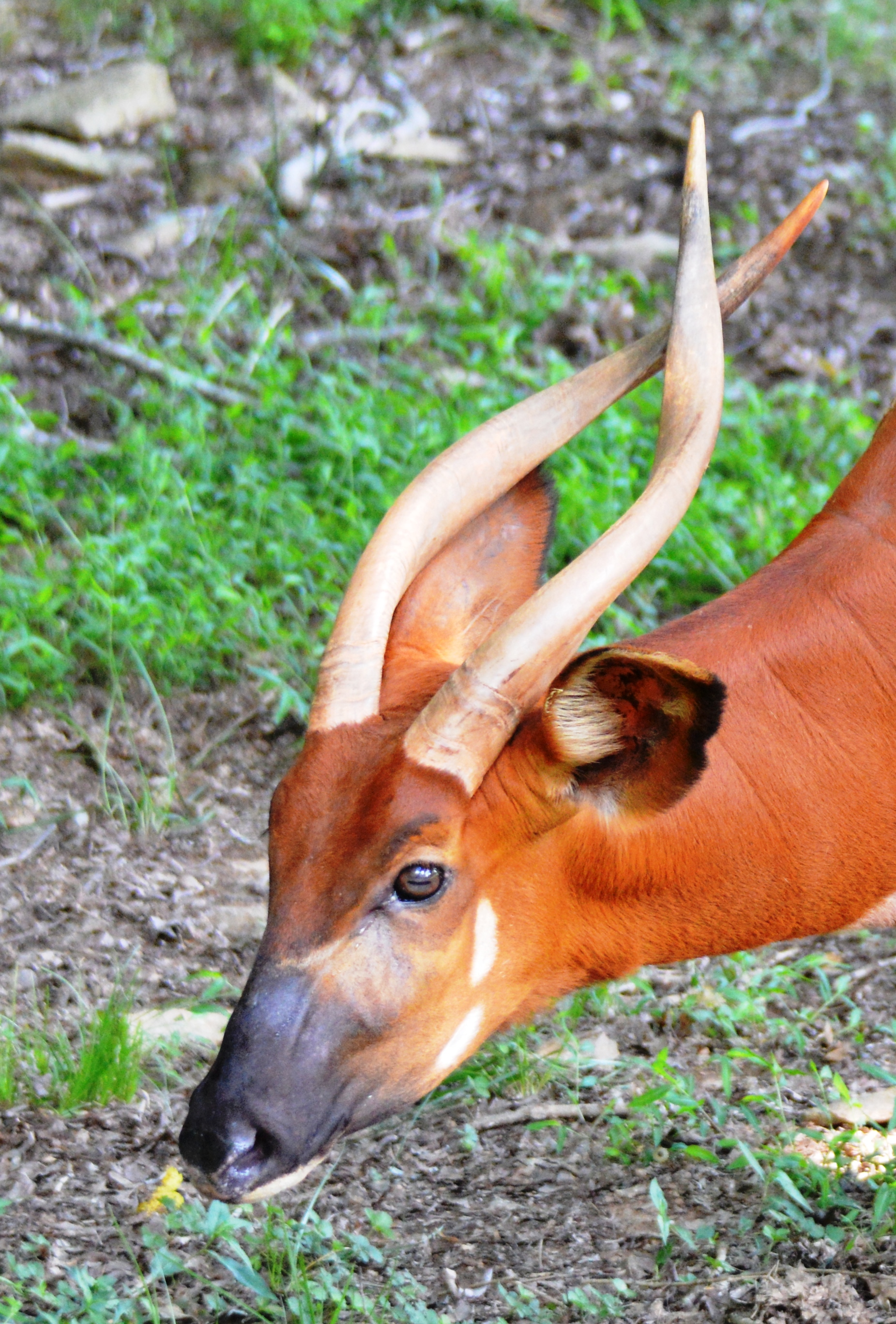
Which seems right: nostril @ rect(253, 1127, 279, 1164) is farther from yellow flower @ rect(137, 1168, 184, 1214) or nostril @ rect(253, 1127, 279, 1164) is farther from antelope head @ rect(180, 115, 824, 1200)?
yellow flower @ rect(137, 1168, 184, 1214)

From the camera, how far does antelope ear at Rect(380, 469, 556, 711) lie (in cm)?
298

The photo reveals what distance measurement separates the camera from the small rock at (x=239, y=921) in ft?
12.6

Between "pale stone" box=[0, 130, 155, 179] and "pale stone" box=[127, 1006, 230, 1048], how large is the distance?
13.3 ft

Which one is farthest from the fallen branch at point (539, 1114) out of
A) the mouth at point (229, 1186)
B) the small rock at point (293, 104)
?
the small rock at point (293, 104)

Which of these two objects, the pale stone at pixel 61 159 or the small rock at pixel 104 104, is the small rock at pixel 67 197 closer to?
the pale stone at pixel 61 159

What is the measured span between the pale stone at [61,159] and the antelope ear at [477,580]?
391 cm

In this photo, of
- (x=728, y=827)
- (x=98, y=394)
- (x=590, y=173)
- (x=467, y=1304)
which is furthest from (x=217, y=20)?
(x=467, y=1304)

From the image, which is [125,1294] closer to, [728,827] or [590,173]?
[728,827]

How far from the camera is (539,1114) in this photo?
331 cm

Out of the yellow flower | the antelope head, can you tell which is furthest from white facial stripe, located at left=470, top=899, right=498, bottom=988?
the yellow flower

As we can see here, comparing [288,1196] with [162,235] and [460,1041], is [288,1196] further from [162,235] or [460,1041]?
[162,235]

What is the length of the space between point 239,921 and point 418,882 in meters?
1.50

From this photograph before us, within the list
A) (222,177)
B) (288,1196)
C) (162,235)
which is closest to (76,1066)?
(288,1196)

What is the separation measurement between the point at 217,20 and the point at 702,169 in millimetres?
4761
